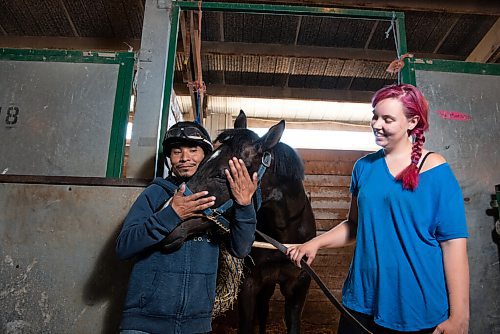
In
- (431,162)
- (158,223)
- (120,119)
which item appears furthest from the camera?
(120,119)

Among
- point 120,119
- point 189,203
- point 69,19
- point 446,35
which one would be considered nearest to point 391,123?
point 189,203

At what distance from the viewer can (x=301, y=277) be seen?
2.44m

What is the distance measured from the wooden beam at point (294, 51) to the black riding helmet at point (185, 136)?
2238 millimetres

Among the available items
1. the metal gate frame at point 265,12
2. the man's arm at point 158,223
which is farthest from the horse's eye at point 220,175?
the metal gate frame at point 265,12

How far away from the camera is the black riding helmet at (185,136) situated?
151 centimetres

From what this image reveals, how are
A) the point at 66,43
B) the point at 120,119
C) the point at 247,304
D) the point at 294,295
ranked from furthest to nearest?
1. the point at 66,43
2. the point at 294,295
3. the point at 247,304
4. the point at 120,119

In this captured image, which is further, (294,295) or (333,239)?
(294,295)

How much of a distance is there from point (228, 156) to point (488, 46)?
Answer: 294 cm

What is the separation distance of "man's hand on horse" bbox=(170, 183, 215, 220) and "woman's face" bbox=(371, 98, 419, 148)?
64 cm

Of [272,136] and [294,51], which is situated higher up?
[294,51]

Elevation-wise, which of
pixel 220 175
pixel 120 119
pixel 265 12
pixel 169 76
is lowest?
pixel 220 175

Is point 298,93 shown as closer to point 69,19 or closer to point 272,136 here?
point 69,19

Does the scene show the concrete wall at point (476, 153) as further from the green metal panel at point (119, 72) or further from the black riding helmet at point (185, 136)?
the green metal panel at point (119, 72)

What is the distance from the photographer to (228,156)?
152 cm
